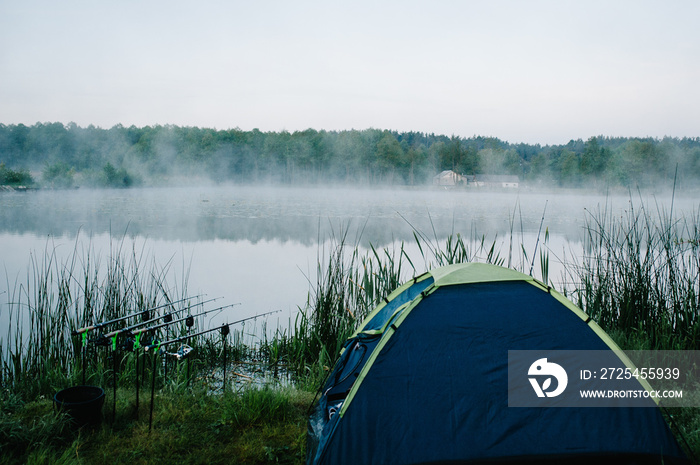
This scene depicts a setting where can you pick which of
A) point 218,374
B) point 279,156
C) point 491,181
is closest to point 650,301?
point 218,374

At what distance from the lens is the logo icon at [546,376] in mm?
1925

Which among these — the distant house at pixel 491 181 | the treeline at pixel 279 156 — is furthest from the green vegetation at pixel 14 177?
the distant house at pixel 491 181

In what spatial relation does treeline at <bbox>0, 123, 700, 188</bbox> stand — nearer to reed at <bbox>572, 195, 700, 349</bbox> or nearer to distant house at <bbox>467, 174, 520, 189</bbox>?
distant house at <bbox>467, 174, 520, 189</bbox>

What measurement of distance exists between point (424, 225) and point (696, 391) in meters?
9.56

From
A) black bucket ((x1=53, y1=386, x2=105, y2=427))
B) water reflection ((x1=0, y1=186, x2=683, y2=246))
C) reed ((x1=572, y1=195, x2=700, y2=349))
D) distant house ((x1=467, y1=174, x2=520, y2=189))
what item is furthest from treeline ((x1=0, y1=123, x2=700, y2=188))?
black bucket ((x1=53, y1=386, x2=105, y2=427))

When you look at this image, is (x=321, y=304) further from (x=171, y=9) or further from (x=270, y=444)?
(x=171, y=9)

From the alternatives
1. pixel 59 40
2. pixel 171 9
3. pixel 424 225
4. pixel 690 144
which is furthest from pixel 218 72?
pixel 690 144

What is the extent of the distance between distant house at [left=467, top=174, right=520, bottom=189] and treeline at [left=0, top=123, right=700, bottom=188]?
22.3 inches

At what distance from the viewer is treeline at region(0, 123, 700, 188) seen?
834 inches

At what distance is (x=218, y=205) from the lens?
690 inches

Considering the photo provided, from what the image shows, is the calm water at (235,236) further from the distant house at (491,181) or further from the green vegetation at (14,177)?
the distant house at (491,181)

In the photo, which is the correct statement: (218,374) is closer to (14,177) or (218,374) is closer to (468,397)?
(468,397)

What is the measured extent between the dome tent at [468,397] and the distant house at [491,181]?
2822cm

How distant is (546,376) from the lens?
1.95m
